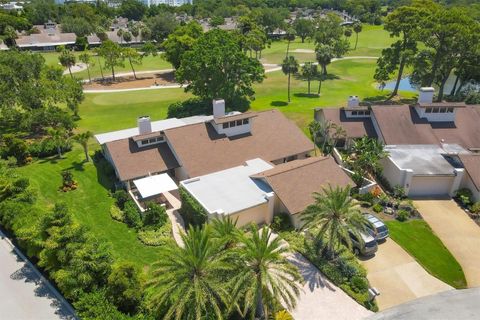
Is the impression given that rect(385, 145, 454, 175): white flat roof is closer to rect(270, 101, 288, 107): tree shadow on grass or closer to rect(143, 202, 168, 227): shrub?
rect(143, 202, 168, 227): shrub

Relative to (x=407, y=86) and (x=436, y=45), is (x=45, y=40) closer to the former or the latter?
(x=407, y=86)

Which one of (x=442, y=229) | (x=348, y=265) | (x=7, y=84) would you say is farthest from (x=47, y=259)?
(x=7, y=84)

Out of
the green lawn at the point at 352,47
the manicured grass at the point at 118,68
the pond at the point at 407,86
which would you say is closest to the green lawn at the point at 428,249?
the pond at the point at 407,86

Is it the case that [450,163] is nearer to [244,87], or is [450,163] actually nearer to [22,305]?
[244,87]

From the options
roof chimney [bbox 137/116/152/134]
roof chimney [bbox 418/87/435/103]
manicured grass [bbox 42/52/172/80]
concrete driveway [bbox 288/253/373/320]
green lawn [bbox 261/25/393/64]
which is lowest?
concrete driveway [bbox 288/253/373/320]

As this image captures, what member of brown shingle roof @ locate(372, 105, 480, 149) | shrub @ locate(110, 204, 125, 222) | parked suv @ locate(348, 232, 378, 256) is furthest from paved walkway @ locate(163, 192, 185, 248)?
brown shingle roof @ locate(372, 105, 480, 149)

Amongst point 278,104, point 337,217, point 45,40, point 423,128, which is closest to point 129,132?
point 337,217
